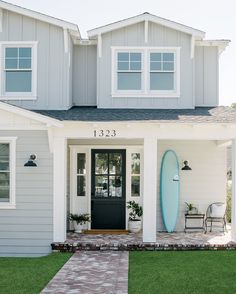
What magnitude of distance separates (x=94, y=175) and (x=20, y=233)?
3251 millimetres

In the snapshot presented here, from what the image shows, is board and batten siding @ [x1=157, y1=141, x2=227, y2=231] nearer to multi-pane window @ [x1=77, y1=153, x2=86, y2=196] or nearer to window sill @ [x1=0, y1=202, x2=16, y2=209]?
multi-pane window @ [x1=77, y1=153, x2=86, y2=196]

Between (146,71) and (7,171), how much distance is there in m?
4.82

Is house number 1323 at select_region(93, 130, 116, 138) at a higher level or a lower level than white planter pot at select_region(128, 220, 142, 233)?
higher

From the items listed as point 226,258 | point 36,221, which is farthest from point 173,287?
point 36,221

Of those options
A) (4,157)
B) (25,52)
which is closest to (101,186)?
(4,157)

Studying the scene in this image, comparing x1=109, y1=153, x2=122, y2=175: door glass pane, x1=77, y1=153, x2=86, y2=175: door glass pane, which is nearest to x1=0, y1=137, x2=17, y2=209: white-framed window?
x1=77, y1=153, x2=86, y2=175: door glass pane

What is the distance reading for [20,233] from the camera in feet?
38.0

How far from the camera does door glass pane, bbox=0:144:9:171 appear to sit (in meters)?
11.8

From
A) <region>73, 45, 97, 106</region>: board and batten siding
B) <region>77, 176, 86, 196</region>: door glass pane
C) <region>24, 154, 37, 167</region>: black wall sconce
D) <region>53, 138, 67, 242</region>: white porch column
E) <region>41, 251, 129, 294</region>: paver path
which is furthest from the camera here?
<region>73, 45, 97, 106</region>: board and batten siding

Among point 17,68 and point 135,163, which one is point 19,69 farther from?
point 135,163

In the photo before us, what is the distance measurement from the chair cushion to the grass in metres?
4.73

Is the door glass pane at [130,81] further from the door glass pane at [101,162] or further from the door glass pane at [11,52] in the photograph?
the door glass pane at [11,52]

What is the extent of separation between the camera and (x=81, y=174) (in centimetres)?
1417

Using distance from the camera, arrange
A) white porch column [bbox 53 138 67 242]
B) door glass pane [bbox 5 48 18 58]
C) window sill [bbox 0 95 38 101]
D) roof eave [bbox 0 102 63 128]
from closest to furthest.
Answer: roof eave [bbox 0 102 63 128], white porch column [bbox 53 138 67 242], window sill [bbox 0 95 38 101], door glass pane [bbox 5 48 18 58]
